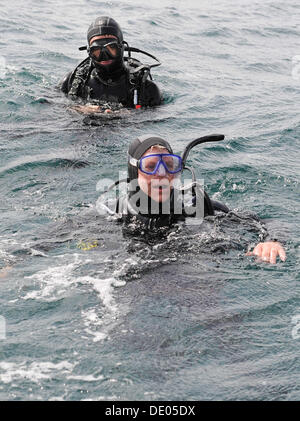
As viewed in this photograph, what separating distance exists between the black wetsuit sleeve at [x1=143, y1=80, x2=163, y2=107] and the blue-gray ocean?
0.15 metres

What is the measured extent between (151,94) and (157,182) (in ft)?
15.6

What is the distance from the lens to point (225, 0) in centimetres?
2164

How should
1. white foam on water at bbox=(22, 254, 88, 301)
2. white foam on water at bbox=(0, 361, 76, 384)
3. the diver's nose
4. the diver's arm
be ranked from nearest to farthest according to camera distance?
white foam on water at bbox=(0, 361, 76, 384) → white foam on water at bbox=(22, 254, 88, 301) → the diver's arm → the diver's nose

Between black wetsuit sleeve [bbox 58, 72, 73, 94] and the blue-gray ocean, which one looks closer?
the blue-gray ocean

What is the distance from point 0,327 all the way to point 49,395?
890 mm

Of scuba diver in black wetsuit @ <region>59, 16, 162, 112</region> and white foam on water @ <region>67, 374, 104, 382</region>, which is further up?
scuba diver in black wetsuit @ <region>59, 16, 162, 112</region>

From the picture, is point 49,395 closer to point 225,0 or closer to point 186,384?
point 186,384

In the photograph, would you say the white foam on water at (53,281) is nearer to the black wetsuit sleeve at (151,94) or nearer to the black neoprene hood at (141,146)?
the black neoprene hood at (141,146)

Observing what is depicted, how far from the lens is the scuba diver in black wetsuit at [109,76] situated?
30.8 feet

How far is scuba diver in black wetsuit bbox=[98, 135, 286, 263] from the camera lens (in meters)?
5.45
